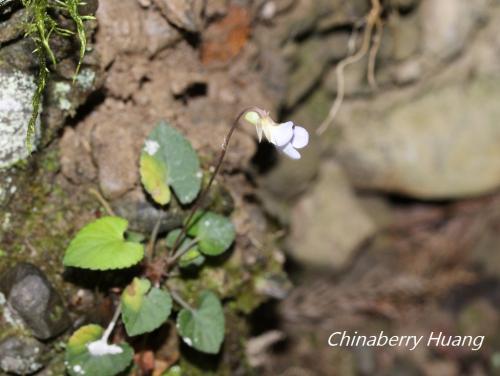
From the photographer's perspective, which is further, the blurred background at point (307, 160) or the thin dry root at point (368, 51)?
the thin dry root at point (368, 51)

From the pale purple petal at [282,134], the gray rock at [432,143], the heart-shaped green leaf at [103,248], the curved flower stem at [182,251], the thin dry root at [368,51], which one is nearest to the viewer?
the pale purple petal at [282,134]

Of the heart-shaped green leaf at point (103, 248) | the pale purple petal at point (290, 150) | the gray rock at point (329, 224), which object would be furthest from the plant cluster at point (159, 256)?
the gray rock at point (329, 224)

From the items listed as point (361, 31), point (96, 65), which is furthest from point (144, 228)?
point (361, 31)

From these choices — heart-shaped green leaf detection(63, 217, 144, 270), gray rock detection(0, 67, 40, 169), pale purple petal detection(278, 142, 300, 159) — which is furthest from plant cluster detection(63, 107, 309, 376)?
gray rock detection(0, 67, 40, 169)

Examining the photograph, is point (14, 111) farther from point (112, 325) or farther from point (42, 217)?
point (112, 325)

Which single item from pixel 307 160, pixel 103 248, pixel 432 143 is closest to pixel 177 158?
pixel 103 248

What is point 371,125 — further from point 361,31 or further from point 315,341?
point 315,341

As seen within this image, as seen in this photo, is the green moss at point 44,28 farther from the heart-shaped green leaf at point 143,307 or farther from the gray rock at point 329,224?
the gray rock at point 329,224
